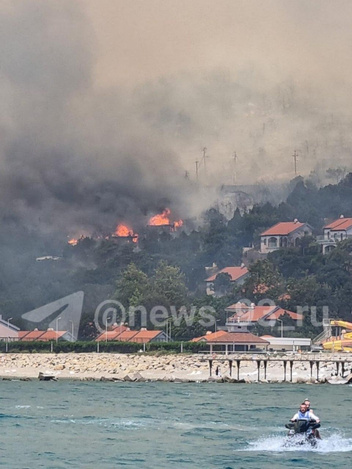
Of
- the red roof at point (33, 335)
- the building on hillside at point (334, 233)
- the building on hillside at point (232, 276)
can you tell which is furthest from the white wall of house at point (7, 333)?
the building on hillside at point (334, 233)

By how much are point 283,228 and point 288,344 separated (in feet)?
183

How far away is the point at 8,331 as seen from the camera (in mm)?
135125

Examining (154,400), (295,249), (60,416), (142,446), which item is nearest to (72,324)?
(295,249)

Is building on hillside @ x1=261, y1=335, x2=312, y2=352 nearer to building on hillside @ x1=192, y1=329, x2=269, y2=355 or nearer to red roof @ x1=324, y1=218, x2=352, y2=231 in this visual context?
building on hillside @ x1=192, y1=329, x2=269, y2=355

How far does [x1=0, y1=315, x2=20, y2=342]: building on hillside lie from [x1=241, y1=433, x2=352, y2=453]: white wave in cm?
8274

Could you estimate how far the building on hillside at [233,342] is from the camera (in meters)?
116

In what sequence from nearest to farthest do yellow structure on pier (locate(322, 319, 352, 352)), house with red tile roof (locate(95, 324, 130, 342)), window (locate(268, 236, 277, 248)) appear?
yellow structure on pier (locate(322, 319, 352, 352)) → house with red tile roof (locate(95, 324, 130, 342)) → window (locate(268, 236, 277, 248))

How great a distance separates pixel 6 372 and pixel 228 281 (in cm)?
5743

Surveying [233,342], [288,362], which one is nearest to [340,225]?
[233,342]

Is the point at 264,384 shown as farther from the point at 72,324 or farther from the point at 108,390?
the point at 72,324

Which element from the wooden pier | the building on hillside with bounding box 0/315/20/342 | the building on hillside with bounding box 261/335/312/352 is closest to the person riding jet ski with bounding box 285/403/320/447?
the wooden pier

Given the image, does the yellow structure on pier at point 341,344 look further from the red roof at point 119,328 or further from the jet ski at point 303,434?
the jet ski at point 303,434

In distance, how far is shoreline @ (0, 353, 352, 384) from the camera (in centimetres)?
9588

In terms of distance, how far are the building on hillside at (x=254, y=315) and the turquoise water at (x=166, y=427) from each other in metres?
Result: 47.8
